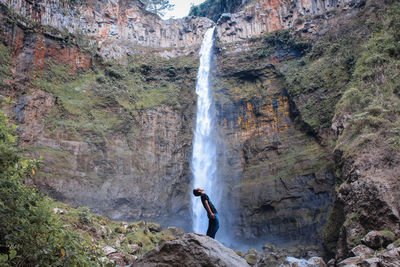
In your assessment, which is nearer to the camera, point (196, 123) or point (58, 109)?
point (58, 109)

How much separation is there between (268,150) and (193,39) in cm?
1699

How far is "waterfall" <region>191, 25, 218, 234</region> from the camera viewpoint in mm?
25078

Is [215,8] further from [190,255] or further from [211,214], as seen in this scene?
[190,255]

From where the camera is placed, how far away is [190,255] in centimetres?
522

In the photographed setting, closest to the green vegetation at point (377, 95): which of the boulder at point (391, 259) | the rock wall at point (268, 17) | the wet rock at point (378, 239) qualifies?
the wet rock at point (378, 239)

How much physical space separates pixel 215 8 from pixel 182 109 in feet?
66.5

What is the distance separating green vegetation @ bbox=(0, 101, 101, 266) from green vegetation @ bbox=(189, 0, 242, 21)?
122ft

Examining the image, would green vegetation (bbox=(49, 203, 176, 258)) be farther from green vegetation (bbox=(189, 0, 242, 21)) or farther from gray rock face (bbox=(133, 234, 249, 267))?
green vegetation (bbox=(189, 0, 242, 21))

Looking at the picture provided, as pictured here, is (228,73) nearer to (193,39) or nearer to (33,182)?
A: (193,39)

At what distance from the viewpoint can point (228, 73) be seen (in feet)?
97.1

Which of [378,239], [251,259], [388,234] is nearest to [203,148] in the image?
[251,259]

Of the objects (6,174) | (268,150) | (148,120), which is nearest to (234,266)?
(6,174)

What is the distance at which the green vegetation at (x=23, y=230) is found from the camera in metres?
4.97

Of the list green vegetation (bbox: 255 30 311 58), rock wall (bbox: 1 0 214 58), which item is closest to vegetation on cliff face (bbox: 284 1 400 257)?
green vegetation (bbox: 255 30 311 58)
